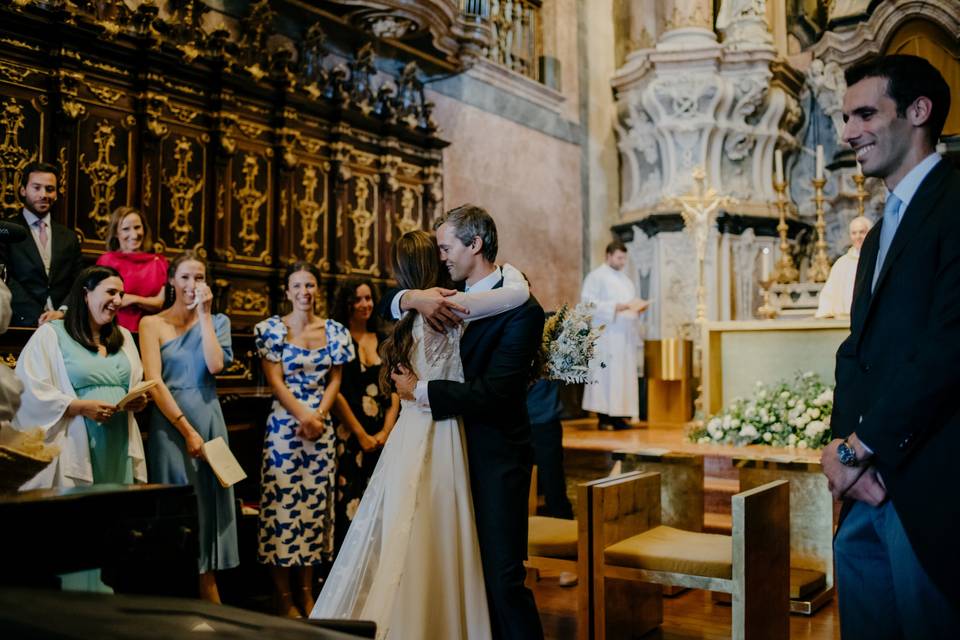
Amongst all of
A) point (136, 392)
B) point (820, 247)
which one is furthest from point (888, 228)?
point (820, 247)

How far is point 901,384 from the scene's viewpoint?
180cm

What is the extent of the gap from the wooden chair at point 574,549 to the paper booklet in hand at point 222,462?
1.34 metres

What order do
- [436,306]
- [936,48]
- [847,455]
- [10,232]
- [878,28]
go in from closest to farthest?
[10,232], [847,455], [436,306], [936,48], [878,28]

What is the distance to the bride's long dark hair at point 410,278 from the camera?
9.16 ft

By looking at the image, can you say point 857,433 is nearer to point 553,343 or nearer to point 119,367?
point 553,343

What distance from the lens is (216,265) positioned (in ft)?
19.7

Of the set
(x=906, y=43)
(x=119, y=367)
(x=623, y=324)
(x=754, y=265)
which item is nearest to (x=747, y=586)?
(x=119, y=367)

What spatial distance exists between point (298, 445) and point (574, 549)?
1516 mm

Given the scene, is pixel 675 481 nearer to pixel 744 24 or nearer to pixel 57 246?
pixel 57 246

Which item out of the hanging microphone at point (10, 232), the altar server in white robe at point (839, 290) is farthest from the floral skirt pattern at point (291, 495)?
the altar server in white robe at point (839, 290)

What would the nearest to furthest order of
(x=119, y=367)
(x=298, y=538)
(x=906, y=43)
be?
(x=119, y=367) < (x=298, y=538) < (x=906, y=43)

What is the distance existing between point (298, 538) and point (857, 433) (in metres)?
3.04

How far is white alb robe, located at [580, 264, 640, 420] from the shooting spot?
8.64 meters

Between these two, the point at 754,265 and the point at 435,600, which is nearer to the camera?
the point at 435,600
